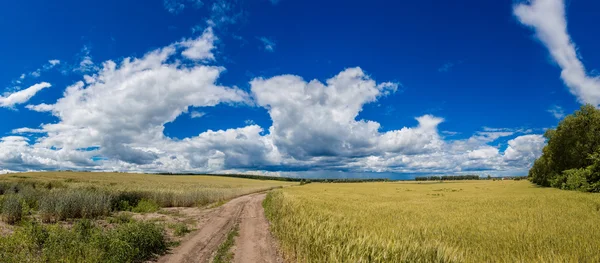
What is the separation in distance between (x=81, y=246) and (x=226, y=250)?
5.75m

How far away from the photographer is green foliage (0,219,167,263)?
1045 centimetres

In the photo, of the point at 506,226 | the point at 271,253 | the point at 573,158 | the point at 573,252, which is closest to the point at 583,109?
the point at 573,158

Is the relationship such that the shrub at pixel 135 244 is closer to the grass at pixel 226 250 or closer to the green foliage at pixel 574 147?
the grass at pixel 226 250

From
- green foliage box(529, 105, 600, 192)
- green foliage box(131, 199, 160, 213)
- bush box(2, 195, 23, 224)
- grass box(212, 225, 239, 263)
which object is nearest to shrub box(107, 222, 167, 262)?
grass box(212, 225, 239, 263)

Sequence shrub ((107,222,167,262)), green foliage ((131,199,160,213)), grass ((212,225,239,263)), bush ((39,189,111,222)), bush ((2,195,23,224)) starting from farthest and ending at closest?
green foliage ((131,199,160,213)) → bush ((39,189,111,222)) → bush ((2,195,23,224)) → grass ((212,225,239,263)) → shrub ((107,222,167,262))

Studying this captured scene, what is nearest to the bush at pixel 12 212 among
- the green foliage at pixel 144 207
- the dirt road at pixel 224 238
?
the dirt road at pixel 224 238

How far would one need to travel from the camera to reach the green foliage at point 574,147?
1655 inches

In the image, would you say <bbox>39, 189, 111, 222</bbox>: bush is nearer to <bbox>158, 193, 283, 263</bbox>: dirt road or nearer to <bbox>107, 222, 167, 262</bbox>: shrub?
<bbox>158, 193, 283, 263</bbox>: dirt road

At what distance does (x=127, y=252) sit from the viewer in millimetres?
11836

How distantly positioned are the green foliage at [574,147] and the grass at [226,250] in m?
43.1

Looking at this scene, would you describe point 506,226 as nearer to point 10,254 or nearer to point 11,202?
point 10,254

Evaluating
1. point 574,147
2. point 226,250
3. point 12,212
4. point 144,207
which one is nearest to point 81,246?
point 226,250

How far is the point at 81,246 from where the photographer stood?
1137 cm

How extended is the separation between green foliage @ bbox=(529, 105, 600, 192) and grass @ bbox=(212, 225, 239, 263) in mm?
43144
